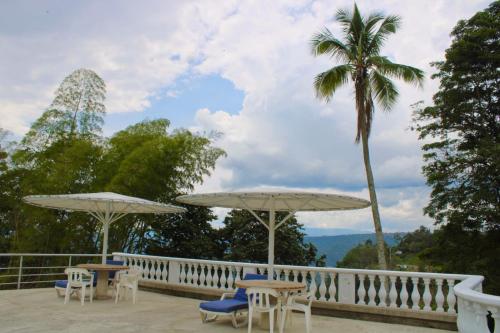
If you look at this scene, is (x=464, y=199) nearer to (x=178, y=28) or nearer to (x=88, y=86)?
(x=178, y=28)

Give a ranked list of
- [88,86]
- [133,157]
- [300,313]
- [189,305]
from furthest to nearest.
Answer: [88,86] → [133,157] → [189,305] → [300,313]

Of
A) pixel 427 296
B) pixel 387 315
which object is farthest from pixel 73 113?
pixel 427 296

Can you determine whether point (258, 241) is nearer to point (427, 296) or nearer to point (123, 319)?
point (123, 319)

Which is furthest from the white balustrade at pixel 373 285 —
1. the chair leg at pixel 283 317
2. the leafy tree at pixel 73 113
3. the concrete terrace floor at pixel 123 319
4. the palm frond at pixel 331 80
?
the palm frond at pixel 331 80

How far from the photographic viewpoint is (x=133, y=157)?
13500 mm

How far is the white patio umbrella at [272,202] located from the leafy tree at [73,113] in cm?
838

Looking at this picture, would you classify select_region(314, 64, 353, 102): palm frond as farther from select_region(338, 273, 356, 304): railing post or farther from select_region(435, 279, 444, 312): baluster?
select_region(435, 279, 444, 312): baluster

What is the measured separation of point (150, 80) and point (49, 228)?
5.55 metres

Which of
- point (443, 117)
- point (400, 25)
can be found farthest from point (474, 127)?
point (400, 25)

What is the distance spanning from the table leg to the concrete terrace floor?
32cm

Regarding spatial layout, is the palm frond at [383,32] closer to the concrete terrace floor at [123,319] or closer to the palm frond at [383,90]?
the palm frond at [383,90]

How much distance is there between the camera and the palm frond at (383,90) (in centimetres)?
1314

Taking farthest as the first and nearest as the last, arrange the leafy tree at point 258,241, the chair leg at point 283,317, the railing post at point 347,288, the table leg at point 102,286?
the leafy tree at point 258,241 < the table leg at point 102,286 < the railing post at point 347,288 < the chair leg at point 283,317

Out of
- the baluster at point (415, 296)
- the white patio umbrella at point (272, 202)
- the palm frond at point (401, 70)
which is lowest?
the baluster at point (415, 296)
